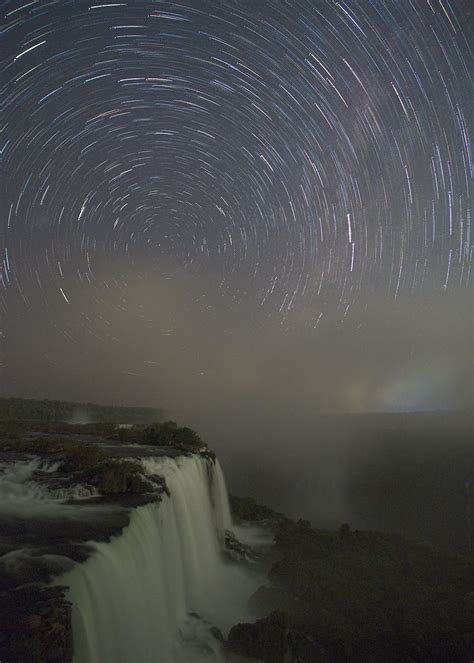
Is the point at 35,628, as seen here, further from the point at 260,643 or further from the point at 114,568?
the point at 260,643

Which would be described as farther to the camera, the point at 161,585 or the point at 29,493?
the point at 29,493

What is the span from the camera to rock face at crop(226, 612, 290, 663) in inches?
378

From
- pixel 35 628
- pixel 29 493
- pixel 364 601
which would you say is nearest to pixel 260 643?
pixel 364 601

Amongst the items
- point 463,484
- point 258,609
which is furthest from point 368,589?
point 463,484

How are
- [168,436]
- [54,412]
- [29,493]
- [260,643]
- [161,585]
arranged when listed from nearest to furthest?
[260,643]
[161,585]
[29,493]
[168,436]
[54,412]

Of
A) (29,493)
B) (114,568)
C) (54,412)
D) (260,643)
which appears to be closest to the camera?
(114,568)

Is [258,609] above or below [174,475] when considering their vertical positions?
below

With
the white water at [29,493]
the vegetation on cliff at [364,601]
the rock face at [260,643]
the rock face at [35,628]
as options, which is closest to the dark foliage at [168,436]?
the vegetation on cliff at [364,601]

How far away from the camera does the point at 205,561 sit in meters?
14.1

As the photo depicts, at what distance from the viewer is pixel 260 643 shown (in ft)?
31.9

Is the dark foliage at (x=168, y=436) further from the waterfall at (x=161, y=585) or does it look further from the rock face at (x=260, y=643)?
the rock face at (x=260, y=643)

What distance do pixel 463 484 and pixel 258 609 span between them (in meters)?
29.1

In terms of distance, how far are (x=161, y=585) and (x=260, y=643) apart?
2.43 meters

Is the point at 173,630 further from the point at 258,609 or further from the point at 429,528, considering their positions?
the point at 429,528
